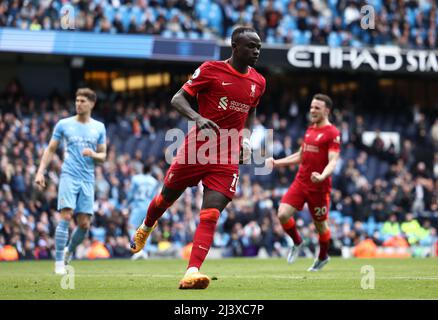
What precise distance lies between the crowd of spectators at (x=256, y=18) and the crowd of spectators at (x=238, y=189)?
2.69 metres

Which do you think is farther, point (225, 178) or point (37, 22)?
point (37, 22)

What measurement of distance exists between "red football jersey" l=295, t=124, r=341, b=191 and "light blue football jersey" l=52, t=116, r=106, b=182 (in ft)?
11.6

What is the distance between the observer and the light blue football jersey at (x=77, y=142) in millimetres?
14656

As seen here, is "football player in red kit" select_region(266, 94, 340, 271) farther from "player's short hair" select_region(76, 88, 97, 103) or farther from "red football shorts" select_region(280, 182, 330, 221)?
"player's short hair" select_region(76, 88, 97, 103)

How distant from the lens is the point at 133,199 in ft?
76.9

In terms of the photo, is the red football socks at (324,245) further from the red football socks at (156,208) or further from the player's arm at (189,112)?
the player's arm at (189,112)

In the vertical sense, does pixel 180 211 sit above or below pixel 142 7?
below

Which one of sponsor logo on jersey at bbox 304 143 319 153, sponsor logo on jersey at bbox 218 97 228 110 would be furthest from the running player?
sponsor logo on jersey at bbox 218 97 228 110

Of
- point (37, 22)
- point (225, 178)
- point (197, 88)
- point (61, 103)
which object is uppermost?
point (37, 22)
